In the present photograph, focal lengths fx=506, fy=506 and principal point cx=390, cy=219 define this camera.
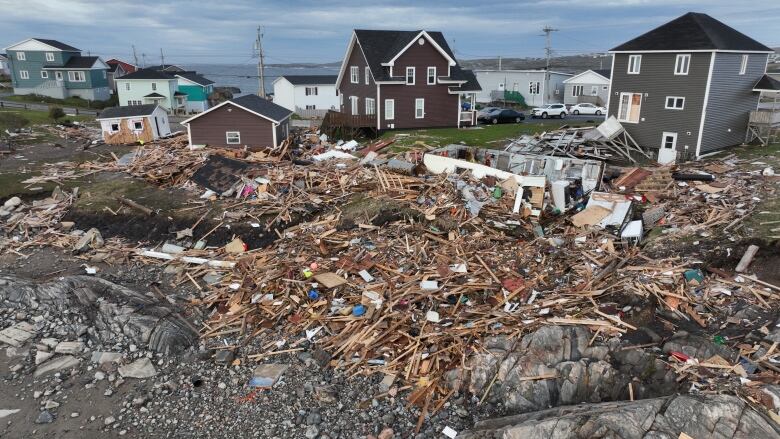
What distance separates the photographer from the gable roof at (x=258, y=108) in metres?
31.4

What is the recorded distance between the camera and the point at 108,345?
1431cm

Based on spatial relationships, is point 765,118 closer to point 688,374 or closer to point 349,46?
point 688,374

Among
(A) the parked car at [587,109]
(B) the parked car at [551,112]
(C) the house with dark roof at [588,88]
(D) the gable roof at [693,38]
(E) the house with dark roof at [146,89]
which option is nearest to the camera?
(D) the gable roof at [693,38]

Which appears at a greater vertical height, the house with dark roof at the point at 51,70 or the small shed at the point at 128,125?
the house with dark roof at the point at 51,70

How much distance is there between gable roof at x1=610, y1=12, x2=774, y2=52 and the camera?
28.1 m

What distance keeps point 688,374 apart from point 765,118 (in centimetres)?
2599

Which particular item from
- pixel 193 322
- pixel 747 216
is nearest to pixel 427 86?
pixel 747 216

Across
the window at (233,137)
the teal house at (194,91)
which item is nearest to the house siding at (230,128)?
the window at (233,137)

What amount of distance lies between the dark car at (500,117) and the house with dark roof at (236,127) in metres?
20.4

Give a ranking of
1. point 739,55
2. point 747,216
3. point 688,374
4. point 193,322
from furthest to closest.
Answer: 1. point 739,55
2. point 747,216
3. point 193,322
4. point 688,374

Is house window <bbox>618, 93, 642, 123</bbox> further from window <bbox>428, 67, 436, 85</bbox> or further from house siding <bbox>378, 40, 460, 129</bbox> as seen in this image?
window <bbox>428, 67, 436, 85</bbox>

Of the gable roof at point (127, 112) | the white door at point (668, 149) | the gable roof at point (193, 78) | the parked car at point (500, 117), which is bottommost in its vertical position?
the white door at point (668, 149)

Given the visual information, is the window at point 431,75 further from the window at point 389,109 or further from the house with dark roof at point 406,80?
the window at point 389,109

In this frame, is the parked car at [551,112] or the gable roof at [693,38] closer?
the gable roof at [693,38]
